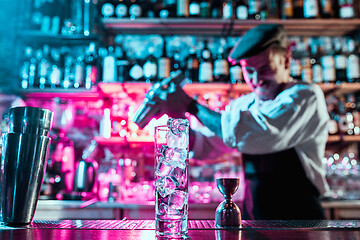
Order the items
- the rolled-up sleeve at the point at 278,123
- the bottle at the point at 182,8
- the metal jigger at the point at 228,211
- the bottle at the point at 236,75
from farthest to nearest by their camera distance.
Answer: the bottle at the point at 182,8 → the bottle at the point at 236,75 → the rolled-up sleeve at the point at 278,123 → the metal jigger at the point at 228,211

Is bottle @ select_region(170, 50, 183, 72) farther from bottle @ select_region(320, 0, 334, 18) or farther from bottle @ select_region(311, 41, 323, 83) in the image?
bottle @ select_region(320, 0, 334, 18)

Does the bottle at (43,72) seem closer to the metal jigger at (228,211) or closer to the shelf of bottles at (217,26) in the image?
the shelf of bottles at (217,26)

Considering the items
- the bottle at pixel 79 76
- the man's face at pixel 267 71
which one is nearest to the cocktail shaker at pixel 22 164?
the man's face at pixel 267 71

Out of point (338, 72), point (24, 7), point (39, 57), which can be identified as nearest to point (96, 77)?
point (39, 57)

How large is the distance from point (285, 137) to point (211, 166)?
147 centimetres

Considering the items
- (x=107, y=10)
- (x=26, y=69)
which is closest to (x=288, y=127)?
(x=107, y=10)

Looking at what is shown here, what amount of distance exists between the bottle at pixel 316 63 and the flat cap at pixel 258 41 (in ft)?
4.16

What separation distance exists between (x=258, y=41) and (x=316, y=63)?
1.62 m

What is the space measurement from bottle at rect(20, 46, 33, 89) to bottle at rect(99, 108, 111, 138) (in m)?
0.60

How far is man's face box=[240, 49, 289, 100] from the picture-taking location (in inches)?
55.2

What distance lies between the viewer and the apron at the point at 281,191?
4.53 feet

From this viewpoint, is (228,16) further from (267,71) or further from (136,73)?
(267,71)

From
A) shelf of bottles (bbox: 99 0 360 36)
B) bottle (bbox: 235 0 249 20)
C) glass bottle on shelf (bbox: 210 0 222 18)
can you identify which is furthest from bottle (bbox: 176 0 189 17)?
bottle (bbox: 235 0 249 20)

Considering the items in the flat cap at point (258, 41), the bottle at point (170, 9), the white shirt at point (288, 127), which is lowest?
the white shirt at point (288, 127)
